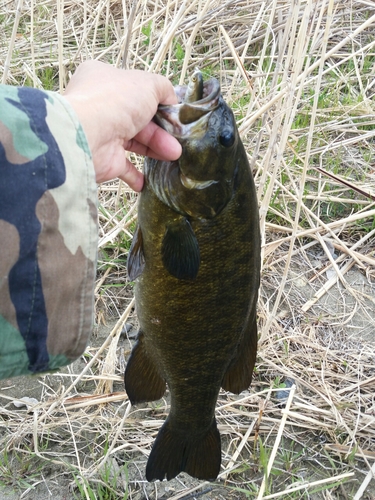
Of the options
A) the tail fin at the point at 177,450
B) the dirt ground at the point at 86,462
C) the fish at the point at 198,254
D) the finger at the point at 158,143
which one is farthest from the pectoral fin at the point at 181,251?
the dirt ground at the point at 86,462

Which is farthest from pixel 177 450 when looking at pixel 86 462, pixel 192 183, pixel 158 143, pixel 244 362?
pixel 158 143

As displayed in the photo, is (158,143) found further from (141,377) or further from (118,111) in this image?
(141,377)

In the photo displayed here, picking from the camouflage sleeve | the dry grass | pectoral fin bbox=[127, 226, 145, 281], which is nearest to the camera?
the camouflage sleeve

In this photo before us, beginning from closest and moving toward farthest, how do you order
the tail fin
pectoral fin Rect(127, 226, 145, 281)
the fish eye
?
Answer: the fish eye, pectoral fin Rect(127, 226, 145, 281), the tail fin

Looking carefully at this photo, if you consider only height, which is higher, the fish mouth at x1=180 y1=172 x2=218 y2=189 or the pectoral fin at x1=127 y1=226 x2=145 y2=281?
the fish mouth at x1=180 y1=172 x2=218 y2=189

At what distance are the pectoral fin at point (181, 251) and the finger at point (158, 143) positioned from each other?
18cm

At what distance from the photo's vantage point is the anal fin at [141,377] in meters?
1.79

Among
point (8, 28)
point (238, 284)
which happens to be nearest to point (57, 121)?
point (238, 284)

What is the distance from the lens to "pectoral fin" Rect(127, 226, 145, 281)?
161 centimetres

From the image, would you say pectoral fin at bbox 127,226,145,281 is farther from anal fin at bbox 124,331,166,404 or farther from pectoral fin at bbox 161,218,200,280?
anal fin at bbox 124,331,166,404

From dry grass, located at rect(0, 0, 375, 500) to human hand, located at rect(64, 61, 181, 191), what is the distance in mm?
559

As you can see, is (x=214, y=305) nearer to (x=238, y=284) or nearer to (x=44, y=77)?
(x=238, y=284)

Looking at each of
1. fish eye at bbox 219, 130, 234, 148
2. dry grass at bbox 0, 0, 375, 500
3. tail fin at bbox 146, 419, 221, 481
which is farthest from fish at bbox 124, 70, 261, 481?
dry grass at bbox 0, 0, 375, 500

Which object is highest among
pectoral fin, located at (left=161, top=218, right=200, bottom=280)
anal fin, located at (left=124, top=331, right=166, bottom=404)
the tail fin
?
pectoral fin, located at (left=161, top=218, right=200, bottom=280)
